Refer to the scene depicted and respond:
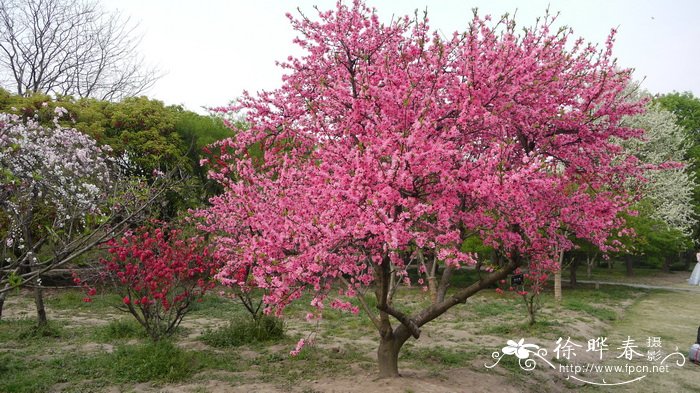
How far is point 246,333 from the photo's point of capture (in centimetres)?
1078

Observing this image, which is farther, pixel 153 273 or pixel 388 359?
pixel 153 273

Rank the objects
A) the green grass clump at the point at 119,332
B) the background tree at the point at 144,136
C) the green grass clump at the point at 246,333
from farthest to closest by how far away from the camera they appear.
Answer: the background tree at the point at 144,136 < the green grass clump at the point at 119,332 < the green grass clump at the point at 246,333

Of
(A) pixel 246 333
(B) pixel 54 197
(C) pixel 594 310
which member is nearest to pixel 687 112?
(C) pixel 594 310

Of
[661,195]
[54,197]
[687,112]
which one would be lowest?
[54,197]

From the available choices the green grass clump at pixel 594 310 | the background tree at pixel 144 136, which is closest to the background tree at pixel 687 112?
the green grass clump at pixel 594 310

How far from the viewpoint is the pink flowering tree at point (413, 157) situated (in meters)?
6.15

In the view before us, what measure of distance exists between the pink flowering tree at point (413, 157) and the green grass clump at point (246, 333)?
2.03 metres

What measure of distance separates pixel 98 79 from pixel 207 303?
17832mm

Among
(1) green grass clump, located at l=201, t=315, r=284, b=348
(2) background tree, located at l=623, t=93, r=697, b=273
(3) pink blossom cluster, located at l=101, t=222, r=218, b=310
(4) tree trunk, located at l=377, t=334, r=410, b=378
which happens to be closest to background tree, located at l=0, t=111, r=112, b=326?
(3) pink blossom cluster, located at l=101, t=222, r=218, b=310

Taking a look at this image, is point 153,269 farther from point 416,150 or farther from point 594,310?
point 594,310

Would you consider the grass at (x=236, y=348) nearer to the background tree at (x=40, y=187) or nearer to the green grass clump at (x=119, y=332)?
the green grass clump at (x=119, y=332)

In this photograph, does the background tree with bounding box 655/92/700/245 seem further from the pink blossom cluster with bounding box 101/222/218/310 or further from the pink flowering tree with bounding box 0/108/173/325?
the pink flowering tree with bounding box 0/108/173/325

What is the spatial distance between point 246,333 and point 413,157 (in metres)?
7.13

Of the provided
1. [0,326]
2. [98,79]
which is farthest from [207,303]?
[98,79]
